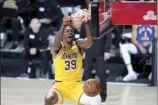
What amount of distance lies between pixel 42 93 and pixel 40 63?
1605 millimetres

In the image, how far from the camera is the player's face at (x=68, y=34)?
21.8 feet

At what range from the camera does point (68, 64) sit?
6.87 m

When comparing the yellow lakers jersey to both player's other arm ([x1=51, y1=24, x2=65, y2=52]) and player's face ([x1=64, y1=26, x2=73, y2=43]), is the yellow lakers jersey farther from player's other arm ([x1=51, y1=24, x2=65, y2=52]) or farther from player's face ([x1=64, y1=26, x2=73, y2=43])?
player's face ([x1=64, y1=26, x2=73, y2=43])

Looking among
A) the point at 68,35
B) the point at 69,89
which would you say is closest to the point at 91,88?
the point at 69,89

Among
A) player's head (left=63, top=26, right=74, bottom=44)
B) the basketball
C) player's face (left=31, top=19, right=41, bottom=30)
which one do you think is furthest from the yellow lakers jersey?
player's face (left=31, top=19, right=41, bottom=30)

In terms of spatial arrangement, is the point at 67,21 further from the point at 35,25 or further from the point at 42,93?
the point at 35,25

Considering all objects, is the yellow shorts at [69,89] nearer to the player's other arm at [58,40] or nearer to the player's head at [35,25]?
the player's other arm at [58,40]

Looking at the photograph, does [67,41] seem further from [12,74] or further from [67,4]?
[67,4]

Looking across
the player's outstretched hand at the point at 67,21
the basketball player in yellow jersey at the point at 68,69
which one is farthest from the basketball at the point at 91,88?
the player's outstretched hand at the point at 67,21

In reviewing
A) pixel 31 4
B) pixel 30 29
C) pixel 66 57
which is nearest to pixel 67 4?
pixel 31 4

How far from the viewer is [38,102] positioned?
905 cm

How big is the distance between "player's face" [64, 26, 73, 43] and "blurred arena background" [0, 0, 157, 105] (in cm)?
250

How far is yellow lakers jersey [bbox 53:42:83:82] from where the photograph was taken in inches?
270

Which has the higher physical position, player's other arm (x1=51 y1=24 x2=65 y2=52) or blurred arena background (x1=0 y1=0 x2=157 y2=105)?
player's other arm (x1=51 y1=24 x2=65 y2=52)
